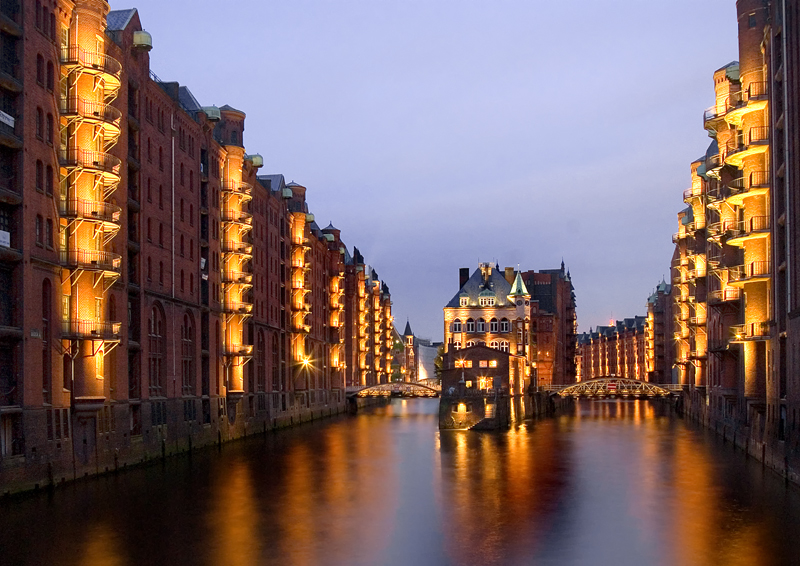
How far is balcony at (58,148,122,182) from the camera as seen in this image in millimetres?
50734

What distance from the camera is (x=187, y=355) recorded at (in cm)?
7262

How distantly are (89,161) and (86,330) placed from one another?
28.7ft

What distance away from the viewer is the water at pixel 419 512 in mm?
33531

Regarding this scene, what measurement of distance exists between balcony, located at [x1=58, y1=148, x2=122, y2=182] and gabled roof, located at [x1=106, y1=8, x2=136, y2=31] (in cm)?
1084

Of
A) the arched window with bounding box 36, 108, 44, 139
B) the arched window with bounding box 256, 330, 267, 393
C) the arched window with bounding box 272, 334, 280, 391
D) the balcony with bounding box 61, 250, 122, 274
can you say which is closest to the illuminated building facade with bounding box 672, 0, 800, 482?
the balcony with bounding box 61, 250, 122, 274

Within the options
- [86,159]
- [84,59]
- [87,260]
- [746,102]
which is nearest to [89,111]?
[86,159]

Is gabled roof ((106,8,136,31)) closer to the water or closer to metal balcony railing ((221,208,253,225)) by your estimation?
metal balcony railing ((221,208,253,225))

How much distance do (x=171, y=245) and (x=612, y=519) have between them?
38579 millimetres

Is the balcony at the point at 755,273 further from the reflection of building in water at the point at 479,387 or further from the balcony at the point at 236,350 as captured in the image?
the reflection of building in water at the point at 479,387

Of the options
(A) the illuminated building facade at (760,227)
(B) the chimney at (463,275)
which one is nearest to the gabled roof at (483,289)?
(B) the chimney at (463,275)

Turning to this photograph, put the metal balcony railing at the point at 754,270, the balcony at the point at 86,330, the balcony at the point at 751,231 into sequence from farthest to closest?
1. the balcony at the point at 751,231
2. the metal balcony railing at the point at 754,270
3. the balcony at the point at 86,330

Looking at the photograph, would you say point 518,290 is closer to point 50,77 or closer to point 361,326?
point 361,326

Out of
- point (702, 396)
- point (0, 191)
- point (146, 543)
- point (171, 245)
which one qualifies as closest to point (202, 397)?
point (171, 245)

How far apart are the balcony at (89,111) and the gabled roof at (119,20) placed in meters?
8.82
